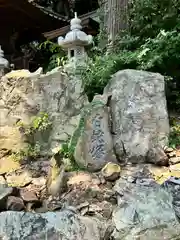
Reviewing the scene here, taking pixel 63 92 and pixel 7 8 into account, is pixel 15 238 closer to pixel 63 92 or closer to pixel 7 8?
pixel 63 92

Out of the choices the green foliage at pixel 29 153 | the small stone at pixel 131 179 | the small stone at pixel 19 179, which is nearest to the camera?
the small stone at pixel 131 179

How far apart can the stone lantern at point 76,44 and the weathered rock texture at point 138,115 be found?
1.75m

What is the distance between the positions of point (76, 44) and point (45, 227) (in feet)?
14.5

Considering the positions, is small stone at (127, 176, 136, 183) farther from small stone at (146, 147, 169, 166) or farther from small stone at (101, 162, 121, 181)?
small stone at (146, 147, 169, 166)

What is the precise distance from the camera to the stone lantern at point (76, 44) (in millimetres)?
7586

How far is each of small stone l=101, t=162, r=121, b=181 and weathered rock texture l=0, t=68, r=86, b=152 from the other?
185 cm

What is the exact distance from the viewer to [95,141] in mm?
5758

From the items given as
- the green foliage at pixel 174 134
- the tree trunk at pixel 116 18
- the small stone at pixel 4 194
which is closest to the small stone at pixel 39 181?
the small stone at pixel 4 194

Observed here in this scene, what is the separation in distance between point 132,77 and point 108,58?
125 cm

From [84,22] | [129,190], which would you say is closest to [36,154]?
[129,190]

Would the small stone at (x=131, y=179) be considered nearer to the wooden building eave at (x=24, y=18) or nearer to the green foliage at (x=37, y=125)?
the green foliage at (x=37, y=125)

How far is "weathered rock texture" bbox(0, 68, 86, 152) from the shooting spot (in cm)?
732

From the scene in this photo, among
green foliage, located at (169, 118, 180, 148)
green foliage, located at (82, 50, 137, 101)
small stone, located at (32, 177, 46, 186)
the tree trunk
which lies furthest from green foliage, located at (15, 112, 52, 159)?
green foliage, located at (169, 118, 180, 148)

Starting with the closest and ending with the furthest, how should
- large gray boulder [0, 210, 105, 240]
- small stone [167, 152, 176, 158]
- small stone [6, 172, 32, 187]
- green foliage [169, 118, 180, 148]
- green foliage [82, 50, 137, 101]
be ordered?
large gray boulder [0, 210, 105, 240], small stone [167, 152, 176, 158], green foliage [169, 118, 180, 148], small stone [6, 172, 32, 187], green foliage [82, 50, 137, 101]
